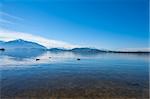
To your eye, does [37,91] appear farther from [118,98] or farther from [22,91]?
[118,98]

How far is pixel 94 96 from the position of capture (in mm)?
15211

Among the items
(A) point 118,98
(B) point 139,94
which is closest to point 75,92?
(A) point 118,98

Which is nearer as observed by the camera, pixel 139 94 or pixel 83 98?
pixel 83 98

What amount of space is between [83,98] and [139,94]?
5842mm

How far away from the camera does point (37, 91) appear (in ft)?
54.1

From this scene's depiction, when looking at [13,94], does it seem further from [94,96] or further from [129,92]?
[129,92]

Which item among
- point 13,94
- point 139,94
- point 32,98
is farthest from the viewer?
point 139,94

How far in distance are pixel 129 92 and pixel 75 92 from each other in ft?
18.1

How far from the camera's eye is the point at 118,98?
14.8 meters

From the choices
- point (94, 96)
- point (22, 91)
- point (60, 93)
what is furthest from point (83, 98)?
point (22, 91)

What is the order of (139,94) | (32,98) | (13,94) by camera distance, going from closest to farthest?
(32,98) → (13,94) → (139,94)

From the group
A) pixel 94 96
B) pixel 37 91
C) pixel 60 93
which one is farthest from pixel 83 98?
pixel 37 91

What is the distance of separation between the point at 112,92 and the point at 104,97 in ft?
6.96

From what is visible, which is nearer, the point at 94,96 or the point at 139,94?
the point at 94,96
